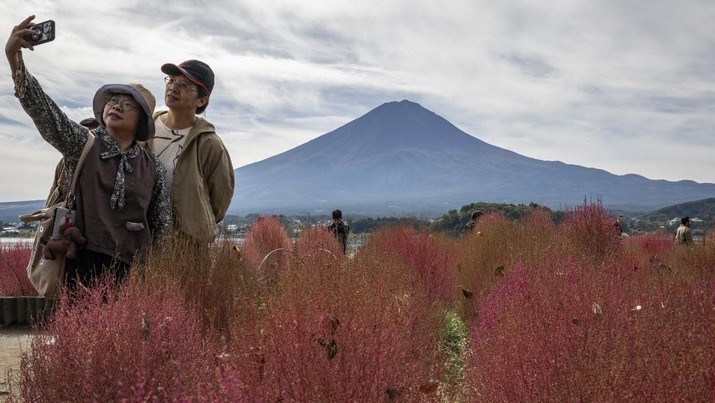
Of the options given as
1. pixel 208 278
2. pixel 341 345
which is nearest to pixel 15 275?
pixel 208 278

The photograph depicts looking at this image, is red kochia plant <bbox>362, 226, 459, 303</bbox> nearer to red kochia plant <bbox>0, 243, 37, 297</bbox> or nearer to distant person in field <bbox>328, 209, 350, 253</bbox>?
distant person in field <bbox>328, 209, 350, 253</bbox>

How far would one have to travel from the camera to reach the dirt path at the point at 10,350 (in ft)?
13.5

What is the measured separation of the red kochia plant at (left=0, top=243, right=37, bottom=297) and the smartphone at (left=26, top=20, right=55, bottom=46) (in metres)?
6.72

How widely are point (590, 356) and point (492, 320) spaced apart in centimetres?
178

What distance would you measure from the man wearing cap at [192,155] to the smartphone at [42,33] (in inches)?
34.8

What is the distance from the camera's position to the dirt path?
410 centimetres

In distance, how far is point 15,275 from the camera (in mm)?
9617

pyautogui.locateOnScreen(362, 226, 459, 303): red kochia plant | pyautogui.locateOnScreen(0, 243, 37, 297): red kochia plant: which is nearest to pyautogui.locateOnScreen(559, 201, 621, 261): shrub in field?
pyautogui.locateOnScreen(362, 226, 459, 303): red kochia plant

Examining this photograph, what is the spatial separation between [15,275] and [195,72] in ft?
23.5

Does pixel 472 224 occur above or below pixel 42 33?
below

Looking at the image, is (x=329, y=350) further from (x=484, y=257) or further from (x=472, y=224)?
(x=472, y=224)

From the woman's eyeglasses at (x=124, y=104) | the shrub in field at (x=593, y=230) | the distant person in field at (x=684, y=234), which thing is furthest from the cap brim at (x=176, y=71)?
the distant person in field at (x=684, y=234)

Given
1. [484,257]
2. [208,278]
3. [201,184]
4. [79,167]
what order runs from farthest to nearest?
[484,257] → [208,278] → [201,184] → [79,167]

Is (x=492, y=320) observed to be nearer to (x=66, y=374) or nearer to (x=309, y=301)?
(x=309, y=301)
